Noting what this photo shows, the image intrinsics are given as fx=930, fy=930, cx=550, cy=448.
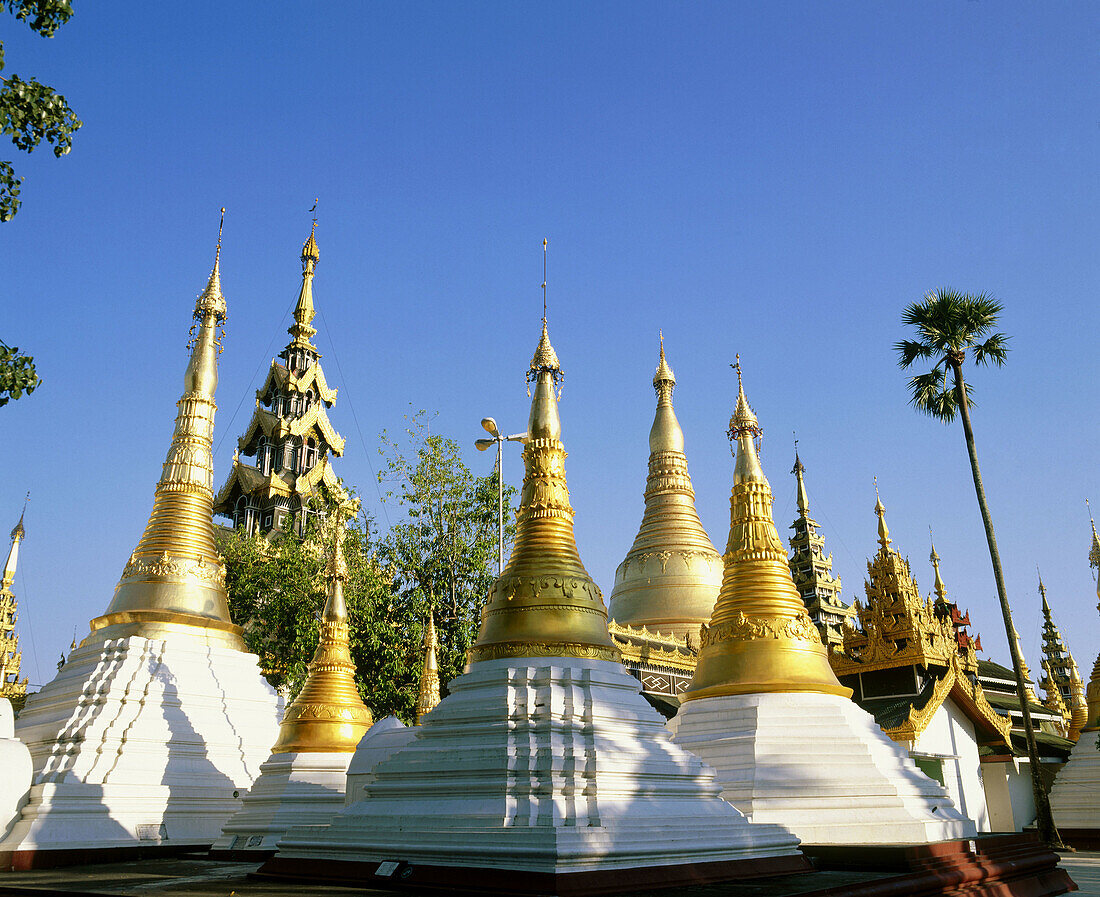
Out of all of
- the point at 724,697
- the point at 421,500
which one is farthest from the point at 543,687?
the point at 421,500

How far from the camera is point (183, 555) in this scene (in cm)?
1966

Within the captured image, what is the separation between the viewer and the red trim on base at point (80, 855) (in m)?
13.7

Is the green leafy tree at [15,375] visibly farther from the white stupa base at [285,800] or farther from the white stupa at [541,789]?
the white stupa base at [285,800]

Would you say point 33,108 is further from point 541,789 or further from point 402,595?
point 402,595

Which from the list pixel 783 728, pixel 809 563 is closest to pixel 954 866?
pixel 783 728

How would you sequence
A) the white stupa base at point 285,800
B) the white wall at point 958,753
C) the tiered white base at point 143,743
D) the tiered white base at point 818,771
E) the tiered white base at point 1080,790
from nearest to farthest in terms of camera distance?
the tiered white base at point 818,771 → the white stupa base at point 285,800 → the tiered white base at point 143,743 → the white wall at point 958,753 → the tiered white base at point 1080,790

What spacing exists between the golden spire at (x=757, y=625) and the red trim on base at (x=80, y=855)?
354 inches

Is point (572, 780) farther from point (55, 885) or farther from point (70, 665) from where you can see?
point (70, 665)

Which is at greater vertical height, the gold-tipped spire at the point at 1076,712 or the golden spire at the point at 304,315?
the golden spire at the point at 304,315

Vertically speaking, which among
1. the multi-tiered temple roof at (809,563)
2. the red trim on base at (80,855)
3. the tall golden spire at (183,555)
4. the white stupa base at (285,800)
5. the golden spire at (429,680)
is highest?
the multi-tiered temple roof at (809,563)

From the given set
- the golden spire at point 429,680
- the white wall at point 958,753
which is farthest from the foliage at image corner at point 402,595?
the white wall at point 958,753

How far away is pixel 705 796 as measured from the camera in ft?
33.3

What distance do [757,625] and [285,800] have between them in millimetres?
7995

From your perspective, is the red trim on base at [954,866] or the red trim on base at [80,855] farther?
the red trim on base at [80,855]
